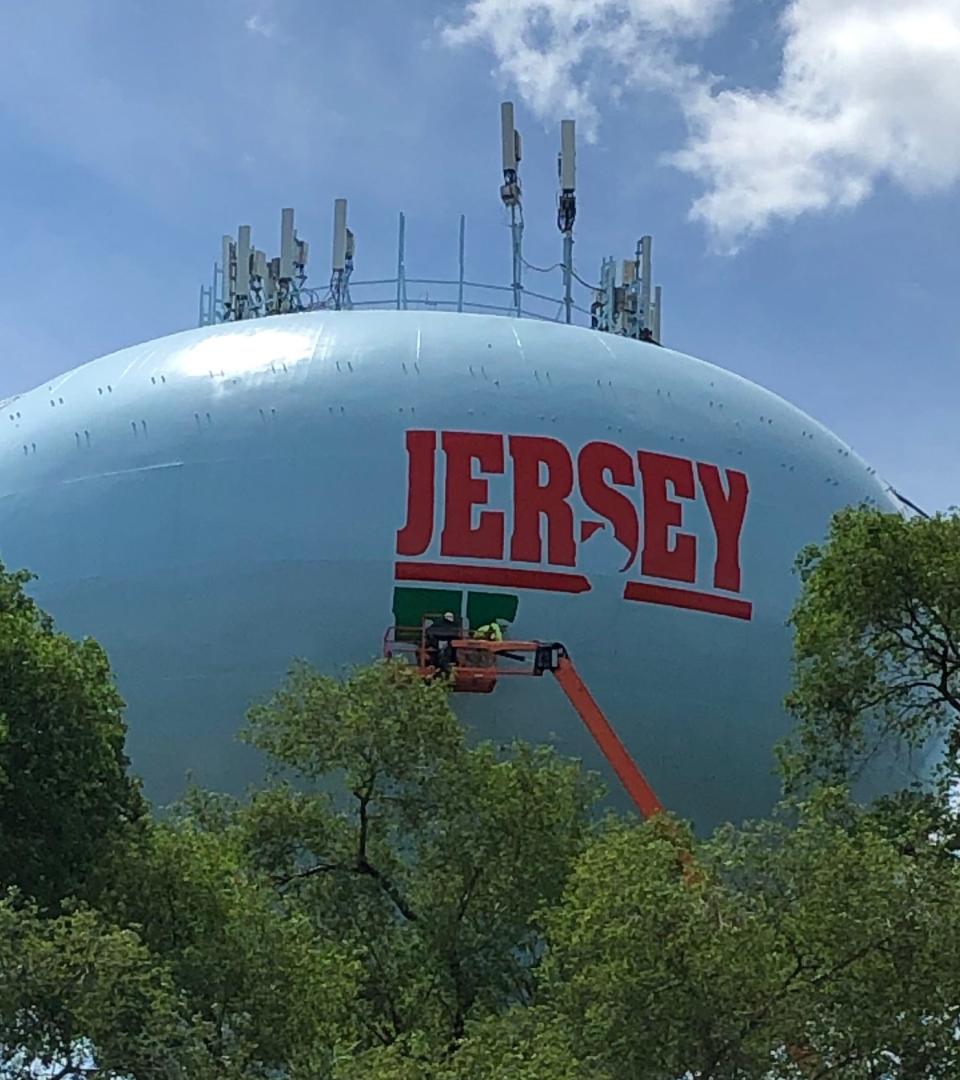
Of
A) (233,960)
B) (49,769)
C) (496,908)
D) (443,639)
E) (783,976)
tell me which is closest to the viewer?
(783,976)

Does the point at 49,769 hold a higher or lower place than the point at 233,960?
higher

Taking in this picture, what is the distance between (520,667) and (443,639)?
1002 millimetres

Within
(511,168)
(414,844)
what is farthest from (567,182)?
(414,844)

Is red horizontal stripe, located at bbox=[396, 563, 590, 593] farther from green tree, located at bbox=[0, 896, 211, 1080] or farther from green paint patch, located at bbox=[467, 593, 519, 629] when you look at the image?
green tree, located at bbox=[0, 896, 211, 1080]

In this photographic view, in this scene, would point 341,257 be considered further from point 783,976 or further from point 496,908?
point 783,976

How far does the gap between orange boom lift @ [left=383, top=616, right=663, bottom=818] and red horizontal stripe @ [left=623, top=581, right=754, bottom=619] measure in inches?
48.5

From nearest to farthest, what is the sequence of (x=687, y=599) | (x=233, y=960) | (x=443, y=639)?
(x=233, y=960)
(x=443, y=639)
(x=687, y=599)

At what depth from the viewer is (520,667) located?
69.1 feet

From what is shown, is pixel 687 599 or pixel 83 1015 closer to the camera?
pixel 83 1015

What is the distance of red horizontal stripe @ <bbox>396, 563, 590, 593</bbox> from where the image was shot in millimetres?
21109

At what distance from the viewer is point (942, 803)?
47.3 feet

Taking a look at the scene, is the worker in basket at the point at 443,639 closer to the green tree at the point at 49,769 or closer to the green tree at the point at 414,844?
the green tree at the point at 414,844

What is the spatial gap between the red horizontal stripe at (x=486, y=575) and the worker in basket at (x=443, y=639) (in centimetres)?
46

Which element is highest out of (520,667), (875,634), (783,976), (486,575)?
(486,575)
